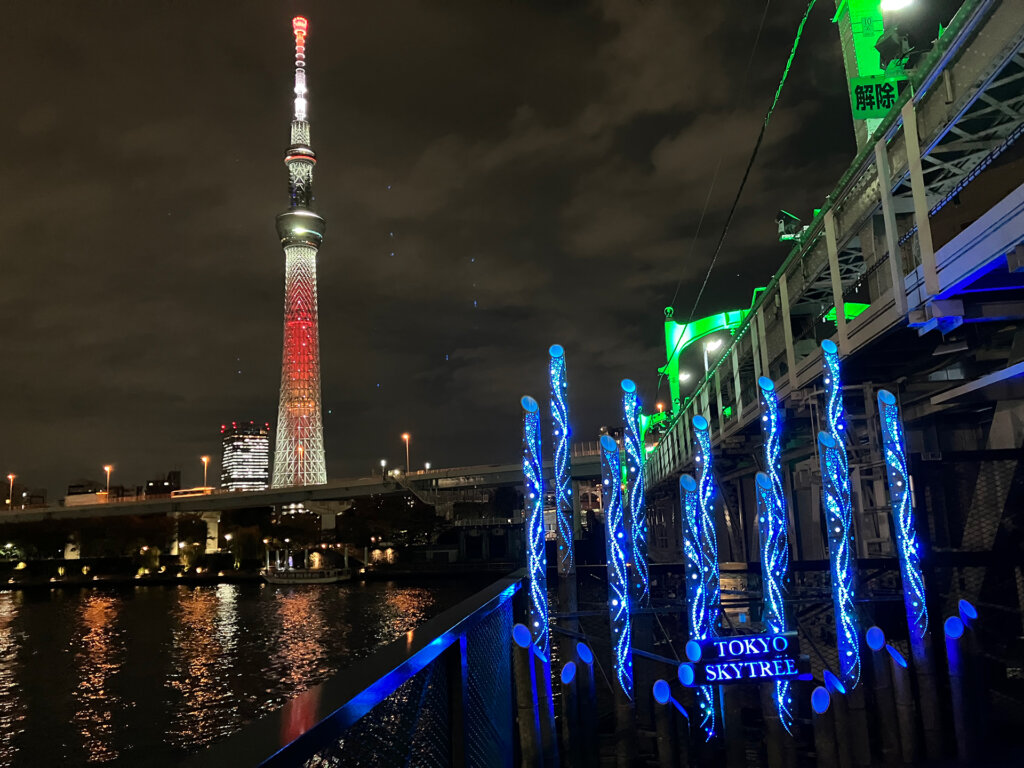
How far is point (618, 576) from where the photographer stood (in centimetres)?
1091

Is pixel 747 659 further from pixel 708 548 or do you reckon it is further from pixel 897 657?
pixel 897 657

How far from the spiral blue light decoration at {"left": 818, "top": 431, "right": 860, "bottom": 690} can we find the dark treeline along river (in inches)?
405

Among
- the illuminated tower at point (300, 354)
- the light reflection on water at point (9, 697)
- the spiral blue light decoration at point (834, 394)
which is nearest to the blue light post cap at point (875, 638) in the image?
the spiral blue light decoration at point (834, 394)

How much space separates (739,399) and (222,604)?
57.6 meters

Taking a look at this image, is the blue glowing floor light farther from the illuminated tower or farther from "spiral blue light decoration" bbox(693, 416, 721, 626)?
the illuminated tower

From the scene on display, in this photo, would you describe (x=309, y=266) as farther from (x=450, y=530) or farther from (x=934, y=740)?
(x=934, y=740)

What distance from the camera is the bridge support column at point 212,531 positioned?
11094 centimetres

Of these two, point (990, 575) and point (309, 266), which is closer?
point (990, 575)

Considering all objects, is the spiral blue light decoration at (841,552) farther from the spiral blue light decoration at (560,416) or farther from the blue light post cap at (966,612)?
the spiral blue light decoration at (560,416)

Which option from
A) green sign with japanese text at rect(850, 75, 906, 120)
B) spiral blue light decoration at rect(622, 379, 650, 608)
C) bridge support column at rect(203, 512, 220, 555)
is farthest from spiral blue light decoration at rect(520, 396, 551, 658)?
bridge support column at rect(203, 512, 220, 555)

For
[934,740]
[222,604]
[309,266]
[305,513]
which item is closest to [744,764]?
[934,740]

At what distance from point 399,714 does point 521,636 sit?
7194 mm

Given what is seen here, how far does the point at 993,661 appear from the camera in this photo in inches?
451

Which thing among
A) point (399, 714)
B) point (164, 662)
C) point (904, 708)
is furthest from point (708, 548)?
point (164, 662)
